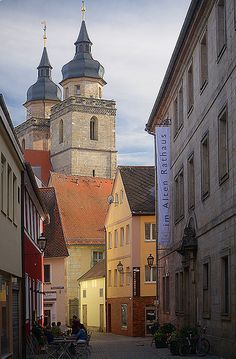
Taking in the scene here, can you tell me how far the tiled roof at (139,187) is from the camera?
52934 millimetres

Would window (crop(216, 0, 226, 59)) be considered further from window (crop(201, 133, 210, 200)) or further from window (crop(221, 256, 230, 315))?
window (crop(221, 256, 230, 315))

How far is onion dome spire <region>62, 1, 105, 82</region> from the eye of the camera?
122750 millimetres

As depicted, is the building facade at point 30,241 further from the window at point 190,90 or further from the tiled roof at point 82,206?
the tiled roof at point 82,206

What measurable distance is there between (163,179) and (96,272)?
30412mm

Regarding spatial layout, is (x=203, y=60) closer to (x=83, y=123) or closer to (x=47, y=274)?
(x=47, y=274)

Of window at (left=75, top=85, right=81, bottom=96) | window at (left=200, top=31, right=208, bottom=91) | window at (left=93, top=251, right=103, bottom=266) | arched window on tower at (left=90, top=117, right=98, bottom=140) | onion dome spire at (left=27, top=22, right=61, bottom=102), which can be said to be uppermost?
onion dome spire at (left=27, top=22, right=61, bottom=102)

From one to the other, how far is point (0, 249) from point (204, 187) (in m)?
8.58

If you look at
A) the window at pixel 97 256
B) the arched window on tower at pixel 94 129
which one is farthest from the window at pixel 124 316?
the arched window on tower at pixel 94 129

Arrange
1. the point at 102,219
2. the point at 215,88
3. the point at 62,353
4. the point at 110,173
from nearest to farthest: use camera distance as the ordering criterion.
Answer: the point at 215,88
the point at 62,353
the point at 102,219
the point at 110,173

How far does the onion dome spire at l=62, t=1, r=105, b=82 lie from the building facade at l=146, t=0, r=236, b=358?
8865cm

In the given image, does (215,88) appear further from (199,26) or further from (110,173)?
(110,173)

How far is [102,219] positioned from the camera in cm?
7450

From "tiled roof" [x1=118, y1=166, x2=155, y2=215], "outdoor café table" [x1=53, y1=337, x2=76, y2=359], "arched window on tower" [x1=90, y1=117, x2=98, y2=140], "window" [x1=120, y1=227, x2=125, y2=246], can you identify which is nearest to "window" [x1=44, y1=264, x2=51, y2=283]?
"window" [x1=120, y1=227, x2=125, y2=246]

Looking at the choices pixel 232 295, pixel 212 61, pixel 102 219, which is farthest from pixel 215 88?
pixel 102 219
